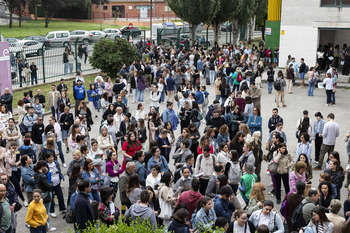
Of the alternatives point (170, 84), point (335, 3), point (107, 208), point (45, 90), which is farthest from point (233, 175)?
point (335, 3)

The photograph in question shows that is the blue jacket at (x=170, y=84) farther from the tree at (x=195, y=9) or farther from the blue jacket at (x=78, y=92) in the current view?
the tree at (x=195, y=9)

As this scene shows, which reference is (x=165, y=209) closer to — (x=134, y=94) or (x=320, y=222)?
(x=320, y=222)

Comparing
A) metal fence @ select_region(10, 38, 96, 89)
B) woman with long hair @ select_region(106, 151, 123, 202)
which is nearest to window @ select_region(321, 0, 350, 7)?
metal fence @ select_region(10, 38, 96, 89)

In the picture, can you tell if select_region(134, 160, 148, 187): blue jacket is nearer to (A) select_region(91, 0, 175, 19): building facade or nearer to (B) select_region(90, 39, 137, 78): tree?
(B) select_region(90, 39, 137, 78): tree

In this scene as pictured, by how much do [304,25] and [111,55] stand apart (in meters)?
12.1

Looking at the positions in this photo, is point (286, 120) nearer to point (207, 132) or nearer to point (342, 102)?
point (342, 102)

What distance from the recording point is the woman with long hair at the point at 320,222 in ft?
23.2

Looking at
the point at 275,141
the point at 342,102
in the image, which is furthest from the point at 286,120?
the point at 275,141

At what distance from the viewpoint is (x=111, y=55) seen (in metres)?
25.4

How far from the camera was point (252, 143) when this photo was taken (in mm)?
10812

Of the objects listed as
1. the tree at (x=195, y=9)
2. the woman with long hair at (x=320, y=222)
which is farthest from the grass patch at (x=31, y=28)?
the woman with long hair at (x=320, y=222)

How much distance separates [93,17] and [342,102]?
6440 cm

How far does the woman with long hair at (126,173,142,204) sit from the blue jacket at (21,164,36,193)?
217 cm

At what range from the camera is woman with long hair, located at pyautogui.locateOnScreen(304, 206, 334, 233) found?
7.07 m
